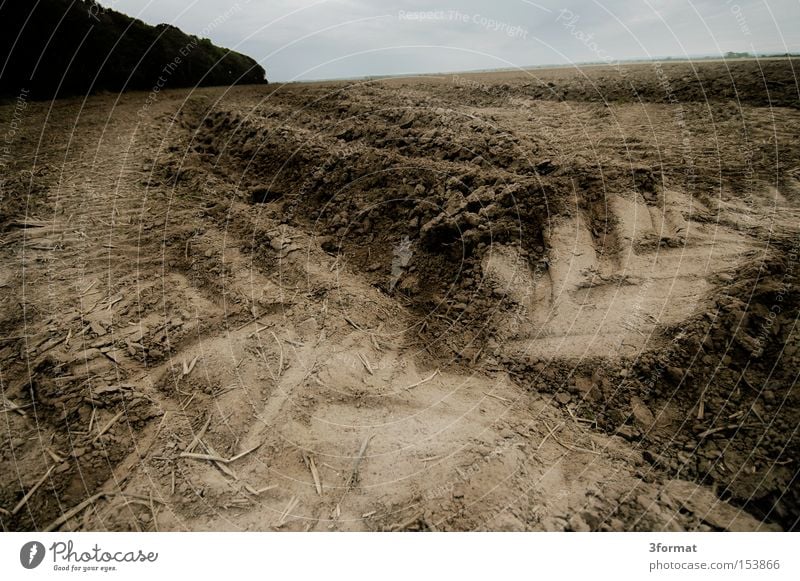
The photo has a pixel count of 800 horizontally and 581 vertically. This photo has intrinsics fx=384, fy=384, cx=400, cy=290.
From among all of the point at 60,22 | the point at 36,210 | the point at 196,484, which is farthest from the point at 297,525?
the point at 60,22

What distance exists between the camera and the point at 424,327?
5.36 m

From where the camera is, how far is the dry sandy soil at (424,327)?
11.3 ft

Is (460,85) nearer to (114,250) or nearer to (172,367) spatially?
(114,250)

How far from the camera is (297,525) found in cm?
330
